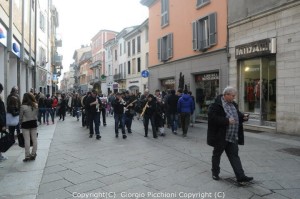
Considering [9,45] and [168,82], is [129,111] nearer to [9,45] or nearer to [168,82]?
[9,45]

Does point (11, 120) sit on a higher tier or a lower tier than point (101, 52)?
lower

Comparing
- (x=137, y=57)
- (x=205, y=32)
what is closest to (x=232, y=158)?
(x=205, y=32)

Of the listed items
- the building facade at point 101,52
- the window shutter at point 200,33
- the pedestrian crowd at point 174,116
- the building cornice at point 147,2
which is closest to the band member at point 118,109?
the pedestrian crowd at point 174,116

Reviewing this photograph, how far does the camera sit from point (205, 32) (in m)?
17.6

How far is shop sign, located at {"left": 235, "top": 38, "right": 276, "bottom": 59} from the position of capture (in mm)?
12253

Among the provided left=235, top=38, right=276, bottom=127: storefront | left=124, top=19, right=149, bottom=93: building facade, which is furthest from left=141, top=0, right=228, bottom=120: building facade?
left=124, top=19, right=149, bottom=93: building facade

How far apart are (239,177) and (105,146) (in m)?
5.00

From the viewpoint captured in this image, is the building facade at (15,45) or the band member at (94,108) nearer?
the band member at (94,108)

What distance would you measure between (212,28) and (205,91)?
3546 mm

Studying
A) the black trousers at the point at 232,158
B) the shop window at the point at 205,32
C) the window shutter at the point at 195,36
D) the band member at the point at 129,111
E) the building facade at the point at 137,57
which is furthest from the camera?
the building facade at the point at 137,57

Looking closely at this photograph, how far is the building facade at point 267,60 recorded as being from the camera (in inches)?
454

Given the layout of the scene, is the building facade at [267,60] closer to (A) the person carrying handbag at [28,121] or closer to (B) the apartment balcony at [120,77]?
(A) the person carrying handbag at [28,121]

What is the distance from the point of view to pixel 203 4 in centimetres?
1745

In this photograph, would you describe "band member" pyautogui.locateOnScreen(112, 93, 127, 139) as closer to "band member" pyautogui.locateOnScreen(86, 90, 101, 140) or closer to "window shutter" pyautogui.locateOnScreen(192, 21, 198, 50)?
"band member" pyautogui.locateOnScreen(86, 90, 101, 140)
